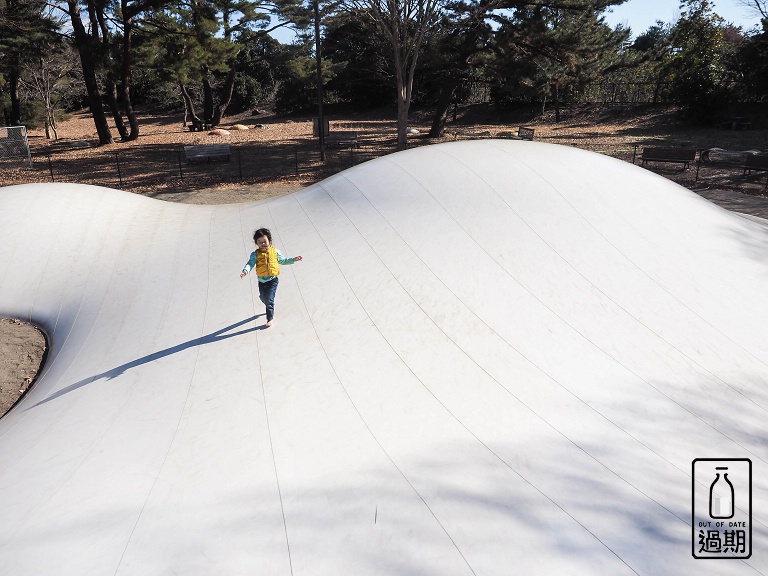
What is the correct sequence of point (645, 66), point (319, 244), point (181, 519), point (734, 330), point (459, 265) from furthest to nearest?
point (645, 66) → point (319, 244) → point (459, 265) → point (734, 330) → point (181, 519)

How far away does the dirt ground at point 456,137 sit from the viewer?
289 inches

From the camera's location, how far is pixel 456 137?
26438 millimetres

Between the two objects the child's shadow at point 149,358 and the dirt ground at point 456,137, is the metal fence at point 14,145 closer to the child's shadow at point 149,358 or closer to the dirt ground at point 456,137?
the dirt ground at point 456,137

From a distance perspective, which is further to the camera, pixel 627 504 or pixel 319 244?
pixel 319 244

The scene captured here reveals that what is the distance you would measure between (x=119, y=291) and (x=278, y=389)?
394 cm

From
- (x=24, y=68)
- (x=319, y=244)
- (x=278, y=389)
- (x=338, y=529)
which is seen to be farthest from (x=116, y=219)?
(x=24, y=68)

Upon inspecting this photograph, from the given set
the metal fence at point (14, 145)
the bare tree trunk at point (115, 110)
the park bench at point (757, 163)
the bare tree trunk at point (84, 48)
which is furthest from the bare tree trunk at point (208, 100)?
Result: the park bench at point (757, 163)

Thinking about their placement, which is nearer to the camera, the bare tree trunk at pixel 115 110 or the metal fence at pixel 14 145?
the metal fence at pixel 14 145

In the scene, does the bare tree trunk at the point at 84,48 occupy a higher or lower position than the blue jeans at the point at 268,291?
higher

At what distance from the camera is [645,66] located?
35.2 m

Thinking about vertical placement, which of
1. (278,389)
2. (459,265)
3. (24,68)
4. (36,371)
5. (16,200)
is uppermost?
(24,68)

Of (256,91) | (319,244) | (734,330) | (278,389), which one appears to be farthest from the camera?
(256,91)

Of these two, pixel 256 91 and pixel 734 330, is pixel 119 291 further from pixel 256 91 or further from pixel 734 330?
pixel 256 91

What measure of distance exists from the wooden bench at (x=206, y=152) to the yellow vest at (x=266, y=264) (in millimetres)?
16863
